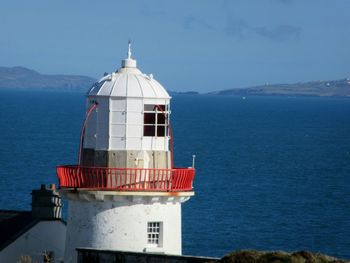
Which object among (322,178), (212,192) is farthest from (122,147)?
(322,178)

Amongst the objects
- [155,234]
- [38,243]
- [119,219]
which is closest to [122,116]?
[119,219]

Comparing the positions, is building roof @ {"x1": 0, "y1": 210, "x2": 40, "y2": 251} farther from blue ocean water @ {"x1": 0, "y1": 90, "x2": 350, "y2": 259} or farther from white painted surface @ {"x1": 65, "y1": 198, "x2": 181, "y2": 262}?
blue ocean water @ {"x1": 0, "y1": 90, "x2": 350, "y2": 259}

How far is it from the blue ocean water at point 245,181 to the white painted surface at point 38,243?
2126cm

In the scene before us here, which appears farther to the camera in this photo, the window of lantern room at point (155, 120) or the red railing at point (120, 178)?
the window of lantern room at point (155, 120)

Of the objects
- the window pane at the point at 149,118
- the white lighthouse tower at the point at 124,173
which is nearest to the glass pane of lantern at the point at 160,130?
the white lighthouse tower at the point at 124,173

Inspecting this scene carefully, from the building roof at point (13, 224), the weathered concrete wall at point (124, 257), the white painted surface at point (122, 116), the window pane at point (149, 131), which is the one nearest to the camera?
the weathered concrete wall at point (124, 257)

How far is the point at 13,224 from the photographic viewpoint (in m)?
24.5

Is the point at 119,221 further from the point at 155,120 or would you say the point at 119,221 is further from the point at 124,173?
the point at 155,120

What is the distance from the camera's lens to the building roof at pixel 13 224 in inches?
931

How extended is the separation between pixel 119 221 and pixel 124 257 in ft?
2.48

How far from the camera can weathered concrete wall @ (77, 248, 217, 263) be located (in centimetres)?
1945

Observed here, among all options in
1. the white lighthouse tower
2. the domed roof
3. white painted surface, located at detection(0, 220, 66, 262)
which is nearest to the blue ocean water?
white painted surface, located at detection(0, 220, 66, 262)

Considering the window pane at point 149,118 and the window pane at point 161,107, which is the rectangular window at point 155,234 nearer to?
the window pane at point 149,118

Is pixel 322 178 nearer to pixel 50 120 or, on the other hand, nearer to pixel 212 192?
pixel 212 192
